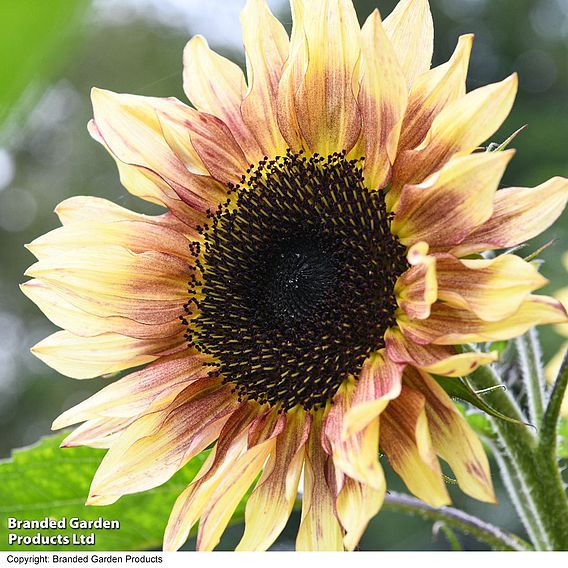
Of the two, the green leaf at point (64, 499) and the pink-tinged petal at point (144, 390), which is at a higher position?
the pink-tinged petal at point (144, 390)

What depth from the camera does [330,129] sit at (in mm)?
549

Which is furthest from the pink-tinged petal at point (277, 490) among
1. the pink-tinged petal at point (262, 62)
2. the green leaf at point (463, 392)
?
the pink-tinged petal at point (262, 62)

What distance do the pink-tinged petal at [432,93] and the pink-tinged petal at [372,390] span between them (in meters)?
0.15

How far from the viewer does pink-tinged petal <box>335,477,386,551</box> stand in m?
0.40

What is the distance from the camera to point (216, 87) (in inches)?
22.1

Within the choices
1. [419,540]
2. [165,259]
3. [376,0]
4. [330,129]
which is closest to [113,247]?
[165,259]

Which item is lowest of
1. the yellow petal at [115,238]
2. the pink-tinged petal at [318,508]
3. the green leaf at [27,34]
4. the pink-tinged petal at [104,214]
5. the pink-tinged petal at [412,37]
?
the pink-tinged petal at [318,508]

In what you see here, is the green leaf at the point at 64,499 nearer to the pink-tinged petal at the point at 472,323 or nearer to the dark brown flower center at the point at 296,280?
the dark brown flower center at the point at 296,280

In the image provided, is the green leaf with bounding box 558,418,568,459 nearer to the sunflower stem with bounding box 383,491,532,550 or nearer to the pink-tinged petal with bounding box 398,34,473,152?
the sunflower stem with bounding box 383,491,532,550

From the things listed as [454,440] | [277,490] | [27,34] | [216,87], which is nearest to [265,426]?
[277,490]

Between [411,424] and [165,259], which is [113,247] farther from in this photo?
[411,424]

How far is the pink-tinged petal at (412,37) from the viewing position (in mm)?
504

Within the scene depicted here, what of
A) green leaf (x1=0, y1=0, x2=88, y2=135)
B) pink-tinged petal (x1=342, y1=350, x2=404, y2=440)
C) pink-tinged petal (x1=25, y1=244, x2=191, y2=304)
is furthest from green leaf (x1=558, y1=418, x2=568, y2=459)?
green leaf (x1=0, y1=0, x2=88, y2=135)

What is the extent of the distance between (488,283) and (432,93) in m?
0.14
